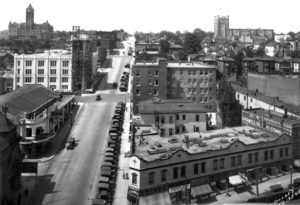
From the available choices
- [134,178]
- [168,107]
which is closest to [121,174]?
[134,178]

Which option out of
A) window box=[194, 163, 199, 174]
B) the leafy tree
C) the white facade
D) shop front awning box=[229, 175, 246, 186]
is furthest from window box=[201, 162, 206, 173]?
the white facade

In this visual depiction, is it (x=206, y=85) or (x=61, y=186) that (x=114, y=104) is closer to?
(x=206, y=85)

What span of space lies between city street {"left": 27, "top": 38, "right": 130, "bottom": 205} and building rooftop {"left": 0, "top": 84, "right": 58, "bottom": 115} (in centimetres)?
708

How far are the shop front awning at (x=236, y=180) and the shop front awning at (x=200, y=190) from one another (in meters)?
3.28

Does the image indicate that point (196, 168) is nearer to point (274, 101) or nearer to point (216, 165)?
point (216, 165)

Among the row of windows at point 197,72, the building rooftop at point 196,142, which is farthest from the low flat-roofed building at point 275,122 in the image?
the row of windows at point 197,72

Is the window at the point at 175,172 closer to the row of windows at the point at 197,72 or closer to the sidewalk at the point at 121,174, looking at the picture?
the sidewalk at the point at 121,174

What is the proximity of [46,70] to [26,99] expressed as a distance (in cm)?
3335

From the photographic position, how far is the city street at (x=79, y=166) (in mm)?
44062

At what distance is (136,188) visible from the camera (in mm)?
42094

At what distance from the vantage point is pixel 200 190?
43625 mm

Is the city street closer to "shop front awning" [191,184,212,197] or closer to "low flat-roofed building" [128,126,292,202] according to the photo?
"low flat-roofed building" [128,126,292,202]

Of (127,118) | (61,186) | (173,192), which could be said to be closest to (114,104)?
(127,118)

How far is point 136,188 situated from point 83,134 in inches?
1013
